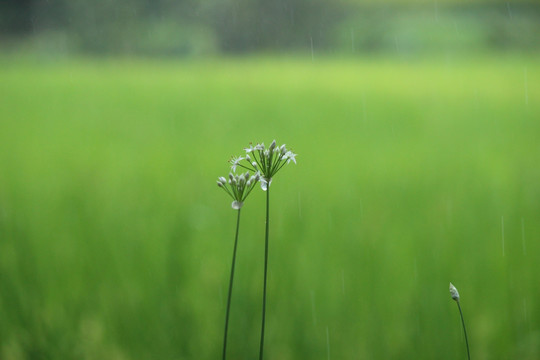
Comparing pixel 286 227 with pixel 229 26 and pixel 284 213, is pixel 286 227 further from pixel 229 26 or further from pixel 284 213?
pixel 229 26

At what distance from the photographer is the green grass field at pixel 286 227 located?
1960mm

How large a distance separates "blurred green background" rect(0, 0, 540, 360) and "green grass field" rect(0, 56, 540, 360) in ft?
0.04

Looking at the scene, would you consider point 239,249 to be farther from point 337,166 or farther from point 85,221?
point 337,166

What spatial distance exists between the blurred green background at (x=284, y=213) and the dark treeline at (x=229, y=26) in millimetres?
4632

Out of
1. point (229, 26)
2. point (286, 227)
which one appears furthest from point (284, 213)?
point (229, 26)

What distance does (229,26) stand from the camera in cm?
1212

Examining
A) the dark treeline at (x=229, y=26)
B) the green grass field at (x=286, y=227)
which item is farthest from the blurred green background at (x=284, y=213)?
the dark treeline at (x=229, y=26)

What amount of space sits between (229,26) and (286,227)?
10391 mm

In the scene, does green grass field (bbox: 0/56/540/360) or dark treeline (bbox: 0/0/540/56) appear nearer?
green grass field (bbox: 0/56/540/360)

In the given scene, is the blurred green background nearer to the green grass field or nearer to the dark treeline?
the green grass field

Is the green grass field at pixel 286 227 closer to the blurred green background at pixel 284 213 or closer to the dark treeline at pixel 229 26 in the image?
the blurred green background at pixel 284 213

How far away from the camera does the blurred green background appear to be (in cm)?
197

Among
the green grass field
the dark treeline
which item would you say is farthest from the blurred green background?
the dark treeline

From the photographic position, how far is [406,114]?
190 inches
